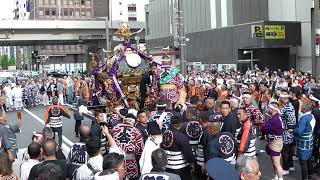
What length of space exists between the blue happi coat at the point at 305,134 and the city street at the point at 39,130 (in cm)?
92

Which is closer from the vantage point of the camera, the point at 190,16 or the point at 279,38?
the point at 279,38

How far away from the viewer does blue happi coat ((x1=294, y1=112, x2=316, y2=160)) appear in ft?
30.1

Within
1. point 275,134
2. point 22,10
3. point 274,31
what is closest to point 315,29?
point 274,31

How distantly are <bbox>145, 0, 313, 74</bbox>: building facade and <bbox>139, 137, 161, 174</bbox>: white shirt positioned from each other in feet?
72.8

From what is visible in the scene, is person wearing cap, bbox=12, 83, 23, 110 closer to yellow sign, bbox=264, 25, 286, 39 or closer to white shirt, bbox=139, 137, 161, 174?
yellow sign, bbox=264, 25, 286, 39

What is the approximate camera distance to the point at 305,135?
9188 millimetres

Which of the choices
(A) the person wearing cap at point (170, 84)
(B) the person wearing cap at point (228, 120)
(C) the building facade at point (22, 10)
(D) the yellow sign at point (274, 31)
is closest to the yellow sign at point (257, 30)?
(D) the yellow sign at point (274, 31)

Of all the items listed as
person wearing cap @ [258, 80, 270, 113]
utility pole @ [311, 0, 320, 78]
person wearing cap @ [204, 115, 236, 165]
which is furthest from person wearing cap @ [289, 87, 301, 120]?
utility pole @ [311, 0, 320, 78]

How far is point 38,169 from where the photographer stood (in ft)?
18.4

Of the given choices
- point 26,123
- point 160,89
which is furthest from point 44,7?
point 160,89

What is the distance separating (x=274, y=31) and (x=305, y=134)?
81.8 feet

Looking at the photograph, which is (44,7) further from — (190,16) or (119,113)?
(119,113)

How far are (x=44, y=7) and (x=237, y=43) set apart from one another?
9101 cm

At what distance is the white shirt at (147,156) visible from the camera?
6.91 meters
